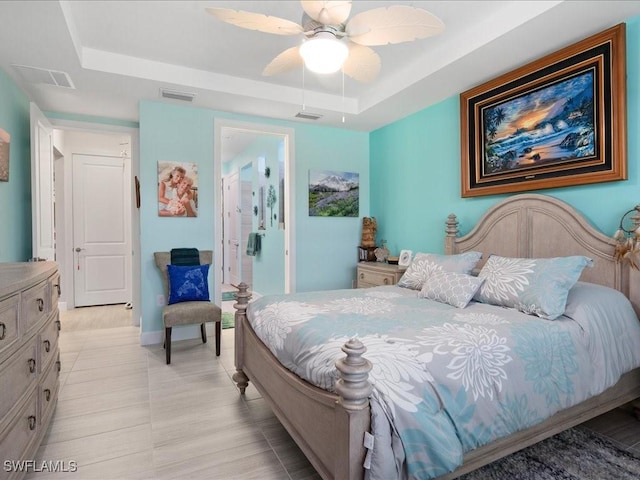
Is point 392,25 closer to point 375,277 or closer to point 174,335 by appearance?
point 375,277

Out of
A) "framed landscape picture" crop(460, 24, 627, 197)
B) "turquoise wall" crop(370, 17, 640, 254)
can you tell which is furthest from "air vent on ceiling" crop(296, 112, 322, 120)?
"framed landscape picture" crop(460, 24, 627, 197)

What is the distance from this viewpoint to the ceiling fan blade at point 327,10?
1761 mm

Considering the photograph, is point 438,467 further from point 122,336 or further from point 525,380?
point 122,336

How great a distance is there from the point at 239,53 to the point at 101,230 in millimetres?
3969

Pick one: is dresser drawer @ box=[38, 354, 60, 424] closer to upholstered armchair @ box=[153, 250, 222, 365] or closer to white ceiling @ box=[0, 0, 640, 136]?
upholstered armchair @ box=[153, 250, 222, 365]

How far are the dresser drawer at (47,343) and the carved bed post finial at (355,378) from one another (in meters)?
1.69

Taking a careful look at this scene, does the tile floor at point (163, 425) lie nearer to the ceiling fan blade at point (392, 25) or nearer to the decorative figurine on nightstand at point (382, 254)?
the decorative figurine on nightstand at point (382, 254)

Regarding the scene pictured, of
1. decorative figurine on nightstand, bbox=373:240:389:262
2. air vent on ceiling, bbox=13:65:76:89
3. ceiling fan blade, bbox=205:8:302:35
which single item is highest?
air vent on ceiling, bbox=13:65:76:89

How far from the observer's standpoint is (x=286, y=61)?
2.36 meters

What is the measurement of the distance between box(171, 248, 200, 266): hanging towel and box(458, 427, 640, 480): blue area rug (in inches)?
120

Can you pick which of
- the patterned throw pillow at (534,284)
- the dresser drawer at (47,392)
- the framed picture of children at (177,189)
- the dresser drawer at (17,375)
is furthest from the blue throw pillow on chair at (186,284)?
the patterned throw pillow at (534,284)

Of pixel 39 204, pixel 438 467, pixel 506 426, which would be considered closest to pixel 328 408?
pixel 438 467

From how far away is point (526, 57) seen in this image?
108 inches

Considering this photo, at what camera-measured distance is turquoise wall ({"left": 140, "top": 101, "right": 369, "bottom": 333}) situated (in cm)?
377
